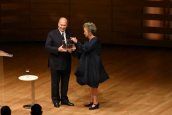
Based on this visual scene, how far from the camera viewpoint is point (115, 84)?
10125 mm

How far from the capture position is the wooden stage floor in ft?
28.1

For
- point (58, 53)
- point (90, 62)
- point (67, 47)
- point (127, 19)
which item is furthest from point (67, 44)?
point (127, 19)

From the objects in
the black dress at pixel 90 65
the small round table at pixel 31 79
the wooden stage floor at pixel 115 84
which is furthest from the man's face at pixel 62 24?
the wooden stage floor at pixel 115 84

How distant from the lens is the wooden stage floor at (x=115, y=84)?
856 centimetres

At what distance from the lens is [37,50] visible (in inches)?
530

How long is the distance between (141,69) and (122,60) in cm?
99

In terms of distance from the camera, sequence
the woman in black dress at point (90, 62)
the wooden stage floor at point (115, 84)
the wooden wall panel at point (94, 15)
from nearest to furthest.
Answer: the woman in black dress at point (90, 62), the wooden stage floor at point (115, 84), the wooden wall panel at point (94, 15)

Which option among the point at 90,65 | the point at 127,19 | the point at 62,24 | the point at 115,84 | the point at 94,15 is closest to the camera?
the point at 62,24

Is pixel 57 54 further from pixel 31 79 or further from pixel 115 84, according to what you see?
pixel 115 84

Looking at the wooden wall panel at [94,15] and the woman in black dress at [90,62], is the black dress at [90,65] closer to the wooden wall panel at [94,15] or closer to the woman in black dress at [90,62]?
the woman in black dress at [90,62]

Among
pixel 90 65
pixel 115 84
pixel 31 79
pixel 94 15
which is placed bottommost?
pixel 115 84

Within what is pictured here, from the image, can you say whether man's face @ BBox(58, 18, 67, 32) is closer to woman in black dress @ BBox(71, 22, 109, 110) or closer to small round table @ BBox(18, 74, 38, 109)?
woman in black dress @ BBox(71, 22, 109, 110)

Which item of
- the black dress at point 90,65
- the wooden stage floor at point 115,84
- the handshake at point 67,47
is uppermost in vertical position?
the handshake at point 67,47

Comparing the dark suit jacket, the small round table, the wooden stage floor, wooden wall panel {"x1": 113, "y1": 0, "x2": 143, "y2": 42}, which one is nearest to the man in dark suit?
the dark suit jacket
